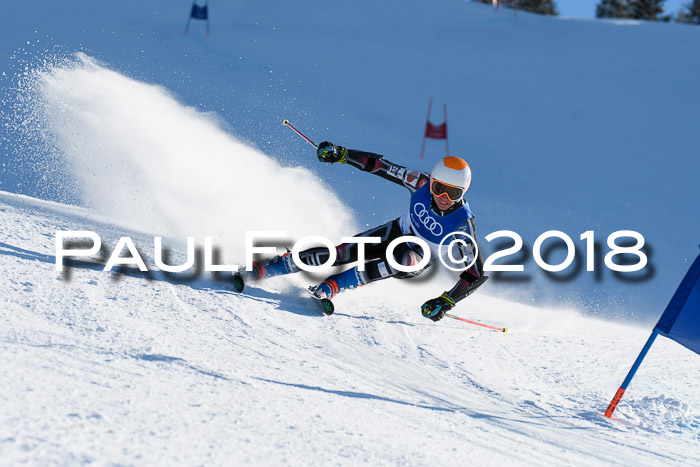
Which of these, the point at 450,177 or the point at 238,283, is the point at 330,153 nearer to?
the point at 450,177

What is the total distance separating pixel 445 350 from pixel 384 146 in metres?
7.20

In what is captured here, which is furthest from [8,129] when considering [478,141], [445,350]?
[478,141]

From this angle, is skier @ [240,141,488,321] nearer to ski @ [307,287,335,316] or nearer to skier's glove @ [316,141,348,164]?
ski @ [307,287,335,316]

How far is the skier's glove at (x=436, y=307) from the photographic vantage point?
4570mm

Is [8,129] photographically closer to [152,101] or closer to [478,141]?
[152,101]

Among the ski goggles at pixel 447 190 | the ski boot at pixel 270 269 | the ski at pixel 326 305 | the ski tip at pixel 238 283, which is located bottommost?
the ski at pixel 326 305

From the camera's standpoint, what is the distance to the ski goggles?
15.1 ft

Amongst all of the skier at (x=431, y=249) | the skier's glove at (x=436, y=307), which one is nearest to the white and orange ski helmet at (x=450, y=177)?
the skier at (x=431, y=249)

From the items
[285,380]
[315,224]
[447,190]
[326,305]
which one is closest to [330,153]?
[447,190]

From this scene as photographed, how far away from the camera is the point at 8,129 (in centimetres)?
803

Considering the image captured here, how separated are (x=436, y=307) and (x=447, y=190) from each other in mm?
806

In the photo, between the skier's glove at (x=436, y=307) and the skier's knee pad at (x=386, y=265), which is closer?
the skier's glove at (x=436, y=307)

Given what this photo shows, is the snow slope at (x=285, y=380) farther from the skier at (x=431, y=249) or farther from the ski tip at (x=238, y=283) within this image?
the skier at (x=431, y=249)

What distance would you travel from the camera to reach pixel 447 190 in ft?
15.2
